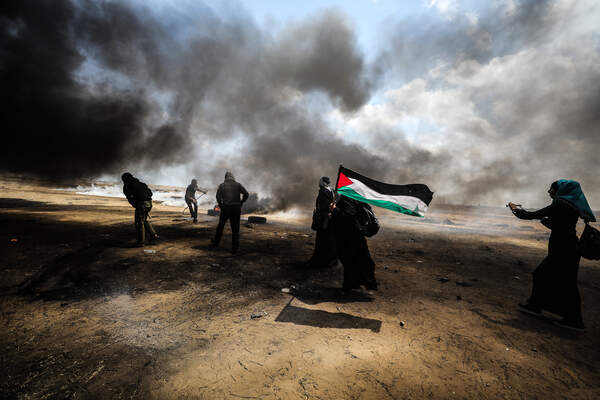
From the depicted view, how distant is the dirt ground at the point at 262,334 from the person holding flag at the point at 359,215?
0.43 metres

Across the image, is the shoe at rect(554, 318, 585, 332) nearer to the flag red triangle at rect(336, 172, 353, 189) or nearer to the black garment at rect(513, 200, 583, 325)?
the black garment at rect(513, 200, 583, 325)

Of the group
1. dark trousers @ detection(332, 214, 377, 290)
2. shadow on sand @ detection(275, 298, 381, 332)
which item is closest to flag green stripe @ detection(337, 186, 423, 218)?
dark trousers @ detection(332, 214, 377, 290)

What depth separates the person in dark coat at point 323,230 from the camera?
18.5 ft

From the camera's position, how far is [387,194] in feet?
14.6

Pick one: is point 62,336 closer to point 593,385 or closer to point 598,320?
point 593,385

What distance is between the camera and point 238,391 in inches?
83.6

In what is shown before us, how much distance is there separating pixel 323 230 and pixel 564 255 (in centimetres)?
413

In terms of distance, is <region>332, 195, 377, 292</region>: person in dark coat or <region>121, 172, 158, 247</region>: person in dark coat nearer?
<region>332, 195, 377, 292</region>: person in dark coat

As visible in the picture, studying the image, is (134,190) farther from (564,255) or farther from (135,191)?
(564,255)

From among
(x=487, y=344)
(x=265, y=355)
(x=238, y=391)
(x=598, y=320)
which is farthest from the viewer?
(x=598, y=320)

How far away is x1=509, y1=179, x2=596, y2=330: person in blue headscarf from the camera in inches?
140

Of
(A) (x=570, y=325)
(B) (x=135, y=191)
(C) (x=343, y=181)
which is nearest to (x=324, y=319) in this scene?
(C) (x=343, y=181)

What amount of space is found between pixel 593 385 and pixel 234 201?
6668 mm

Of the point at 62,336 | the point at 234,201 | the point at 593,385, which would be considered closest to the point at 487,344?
the point at 593,385
